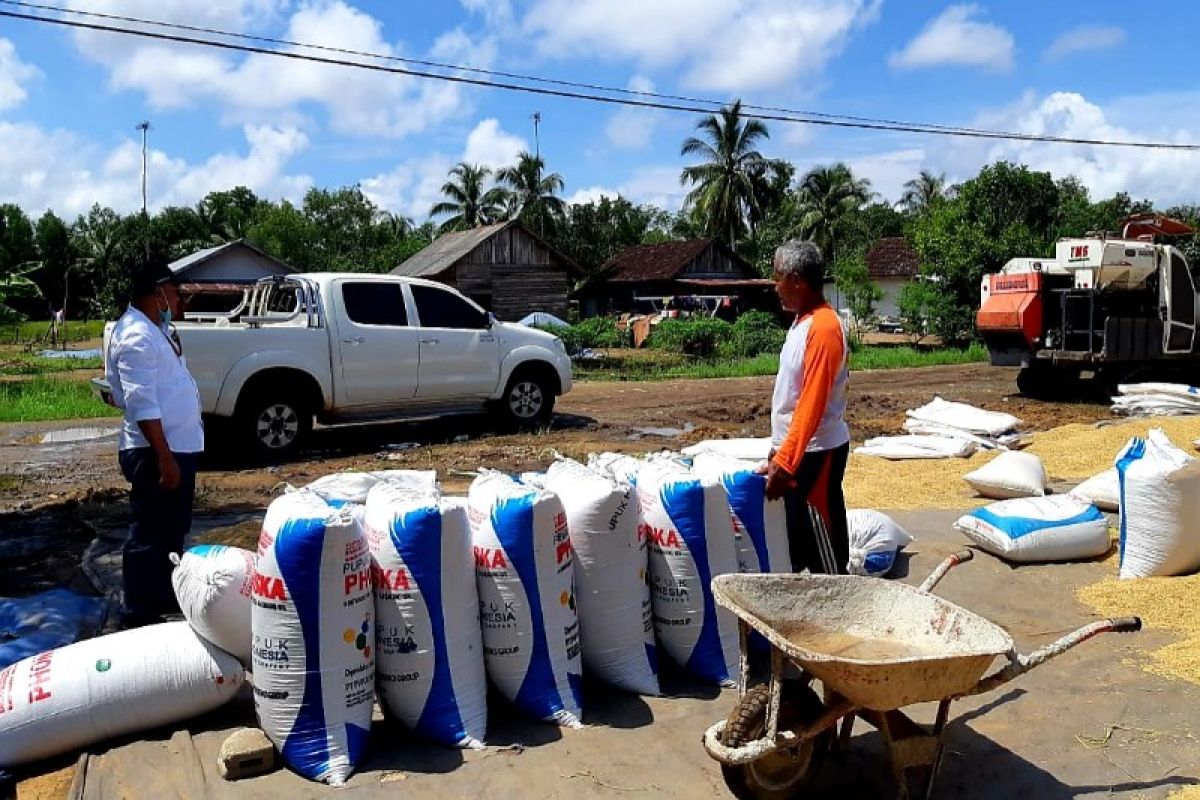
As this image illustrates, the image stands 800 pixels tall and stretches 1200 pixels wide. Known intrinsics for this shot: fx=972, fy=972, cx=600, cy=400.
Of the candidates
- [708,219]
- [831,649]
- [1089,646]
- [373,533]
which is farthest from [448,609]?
[708,219]

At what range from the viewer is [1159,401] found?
41.3 ft

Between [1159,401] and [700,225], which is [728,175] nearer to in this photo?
[700,225]

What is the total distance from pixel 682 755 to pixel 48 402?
1525cm

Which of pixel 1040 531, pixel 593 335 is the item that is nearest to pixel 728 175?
pixel 593 335

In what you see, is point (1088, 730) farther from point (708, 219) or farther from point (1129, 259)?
point (708, 219)

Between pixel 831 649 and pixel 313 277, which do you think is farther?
pixel 313 277

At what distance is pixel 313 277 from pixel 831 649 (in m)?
8.36

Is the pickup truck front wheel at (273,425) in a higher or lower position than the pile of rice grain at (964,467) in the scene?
higher

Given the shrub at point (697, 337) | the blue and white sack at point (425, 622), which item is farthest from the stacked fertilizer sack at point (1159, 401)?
the shrub at point (697, 337)

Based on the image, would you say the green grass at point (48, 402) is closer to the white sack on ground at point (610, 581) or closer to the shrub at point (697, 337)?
the white sack on ground at point (610, 581)

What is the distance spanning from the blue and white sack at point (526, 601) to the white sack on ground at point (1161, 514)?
136 inches

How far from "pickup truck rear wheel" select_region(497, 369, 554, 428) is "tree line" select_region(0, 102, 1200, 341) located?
62.4ft

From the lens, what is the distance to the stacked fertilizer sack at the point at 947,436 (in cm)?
952

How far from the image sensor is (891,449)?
9633mm
